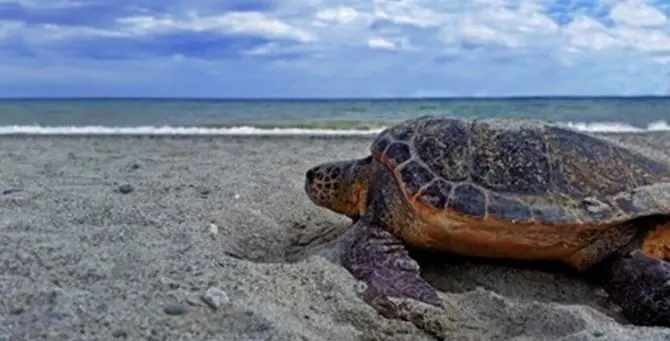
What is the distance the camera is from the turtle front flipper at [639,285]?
2785 millimetres

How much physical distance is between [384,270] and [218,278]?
0.72 meters

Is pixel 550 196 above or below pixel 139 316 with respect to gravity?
above

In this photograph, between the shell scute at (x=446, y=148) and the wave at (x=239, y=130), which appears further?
the wave at (x=239, y=130)

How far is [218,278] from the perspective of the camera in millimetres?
2709

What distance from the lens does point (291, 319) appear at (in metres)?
2.42

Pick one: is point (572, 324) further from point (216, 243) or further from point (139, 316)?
point (216, 243)

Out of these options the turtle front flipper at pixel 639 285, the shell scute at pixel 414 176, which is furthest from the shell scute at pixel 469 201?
the turtle front flipper at pixel 639 285

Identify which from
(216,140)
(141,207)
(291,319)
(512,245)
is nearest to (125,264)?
(291,319)

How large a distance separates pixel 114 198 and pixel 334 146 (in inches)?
199

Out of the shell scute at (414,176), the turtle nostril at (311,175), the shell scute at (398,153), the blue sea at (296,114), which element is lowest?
the blue sea at (296,114)

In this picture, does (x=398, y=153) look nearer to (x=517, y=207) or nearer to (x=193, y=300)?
A: (x=517, y=207)

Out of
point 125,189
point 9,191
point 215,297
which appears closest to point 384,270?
point 215,297

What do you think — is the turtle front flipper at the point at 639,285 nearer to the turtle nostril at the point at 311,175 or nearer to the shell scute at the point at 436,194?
the shell scute at the point at 436,194

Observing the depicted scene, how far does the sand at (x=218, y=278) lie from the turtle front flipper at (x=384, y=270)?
7 centimetres
